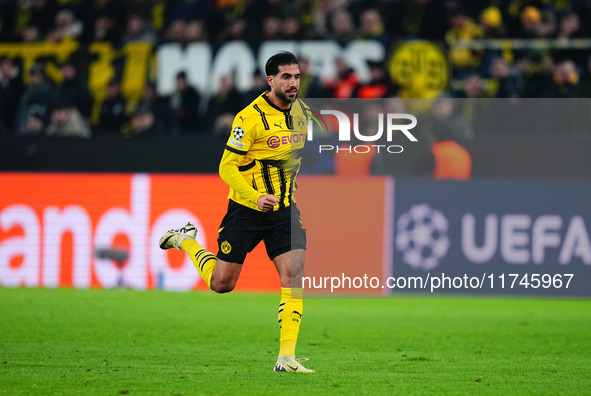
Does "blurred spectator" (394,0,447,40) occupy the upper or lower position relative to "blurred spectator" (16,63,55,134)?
upper

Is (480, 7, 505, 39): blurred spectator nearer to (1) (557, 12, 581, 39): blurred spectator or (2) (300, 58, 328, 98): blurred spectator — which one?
(1) (557, 12, 581, 39): blurred spectator

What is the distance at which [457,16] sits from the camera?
13.9 meters

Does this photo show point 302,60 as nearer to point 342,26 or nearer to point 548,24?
point 342,26

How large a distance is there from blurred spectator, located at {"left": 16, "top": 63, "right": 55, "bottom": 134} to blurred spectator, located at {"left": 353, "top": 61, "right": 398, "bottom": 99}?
425 cm

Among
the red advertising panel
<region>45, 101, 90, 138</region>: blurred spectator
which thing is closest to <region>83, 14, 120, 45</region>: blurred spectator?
<region>45, 101, 90, 138</region>: blurred spectator

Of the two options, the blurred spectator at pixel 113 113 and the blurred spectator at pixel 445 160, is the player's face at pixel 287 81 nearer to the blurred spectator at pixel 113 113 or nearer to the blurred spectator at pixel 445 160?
the blurred spectator at pixel 445 160

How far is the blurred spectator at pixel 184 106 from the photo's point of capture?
13367 mm

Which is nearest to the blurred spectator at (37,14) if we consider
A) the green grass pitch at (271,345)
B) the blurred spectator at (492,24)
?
the green grass pitch at (271,345)

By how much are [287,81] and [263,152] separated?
1.85ft

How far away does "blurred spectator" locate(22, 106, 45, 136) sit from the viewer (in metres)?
13.5

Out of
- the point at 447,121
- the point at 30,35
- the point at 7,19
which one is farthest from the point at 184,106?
the point at 7,19

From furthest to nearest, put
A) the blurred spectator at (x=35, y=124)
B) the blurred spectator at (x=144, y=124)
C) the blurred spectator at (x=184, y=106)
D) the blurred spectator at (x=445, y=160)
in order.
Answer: the blurred spectator at (x=35, y=124) → the blurred spectator at (x=184, y=106) → the blurred spectator at (x=144, y=124) → the blurred spectator at (x=445, y=160)

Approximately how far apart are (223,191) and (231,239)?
5320 millimetres

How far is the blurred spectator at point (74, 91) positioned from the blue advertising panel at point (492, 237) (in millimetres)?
4801
